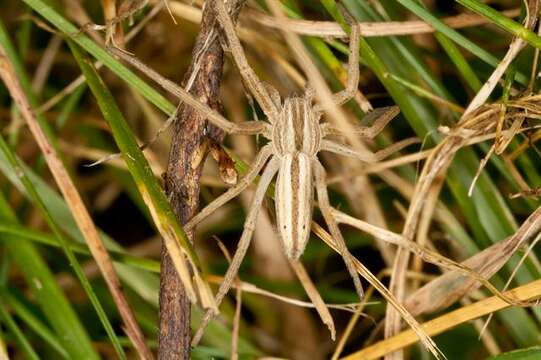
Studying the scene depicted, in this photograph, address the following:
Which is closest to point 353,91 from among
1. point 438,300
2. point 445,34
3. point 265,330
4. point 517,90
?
point 445,34

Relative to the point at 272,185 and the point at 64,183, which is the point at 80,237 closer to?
the point at 64,183

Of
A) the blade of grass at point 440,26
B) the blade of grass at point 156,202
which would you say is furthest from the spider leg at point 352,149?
the blade of grass at point 156,202

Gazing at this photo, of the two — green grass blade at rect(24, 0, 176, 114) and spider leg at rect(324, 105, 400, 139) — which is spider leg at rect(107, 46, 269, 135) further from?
spider leg at rect(324, 105, 400, 139)

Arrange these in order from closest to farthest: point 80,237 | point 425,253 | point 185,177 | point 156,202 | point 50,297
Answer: point 156,202, point 185,177, point 425,253, point 50,297, point 80,237

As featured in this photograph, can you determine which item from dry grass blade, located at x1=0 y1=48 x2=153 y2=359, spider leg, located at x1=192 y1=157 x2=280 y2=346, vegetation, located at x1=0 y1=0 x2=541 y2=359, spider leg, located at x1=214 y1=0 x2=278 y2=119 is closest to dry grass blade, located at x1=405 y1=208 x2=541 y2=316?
vegetation, located at x1=0 y1=0 x2=541 y2=359

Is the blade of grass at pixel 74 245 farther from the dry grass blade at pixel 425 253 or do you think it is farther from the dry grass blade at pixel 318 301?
the dry grass blade at pixel 425 253

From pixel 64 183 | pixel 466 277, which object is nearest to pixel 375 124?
pixel 466 277

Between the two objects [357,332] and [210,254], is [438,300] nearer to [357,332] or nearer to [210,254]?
[357,332]
